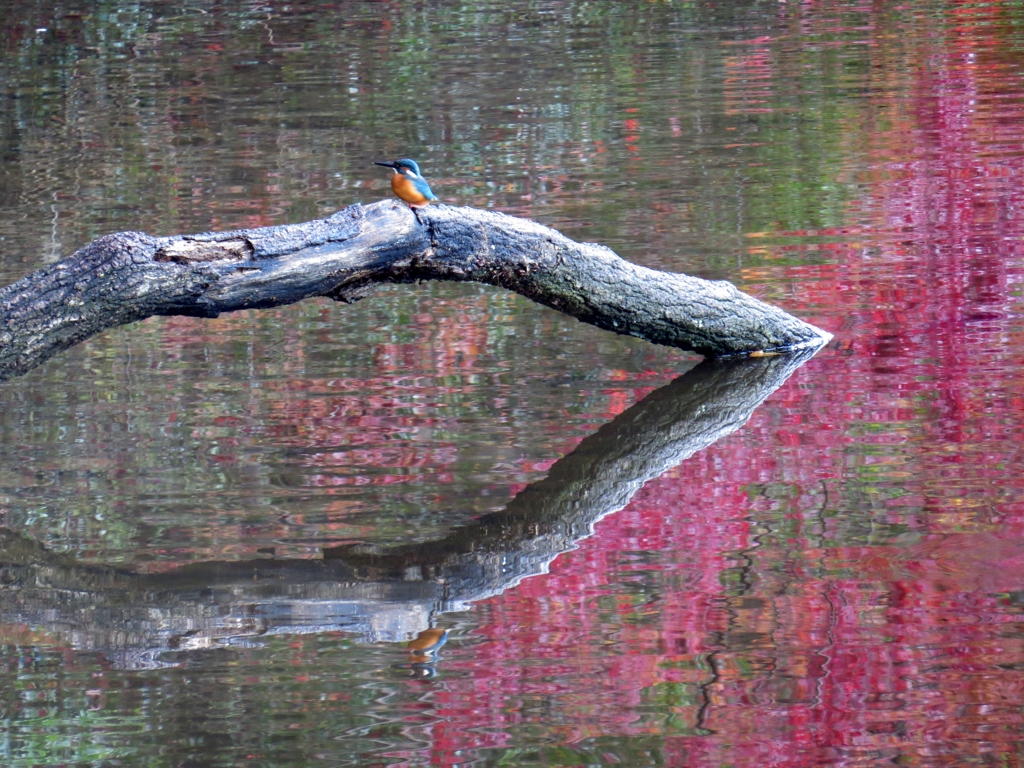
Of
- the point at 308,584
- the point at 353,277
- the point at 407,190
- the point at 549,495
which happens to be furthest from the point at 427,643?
the point at 407,190

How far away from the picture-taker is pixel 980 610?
141 inches

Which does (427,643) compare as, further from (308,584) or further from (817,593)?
(817,593)

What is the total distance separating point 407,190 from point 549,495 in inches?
57.1

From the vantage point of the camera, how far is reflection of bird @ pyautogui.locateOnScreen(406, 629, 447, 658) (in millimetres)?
3541

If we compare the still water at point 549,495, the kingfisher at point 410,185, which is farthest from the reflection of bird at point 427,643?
the kingfisher at point 410,185

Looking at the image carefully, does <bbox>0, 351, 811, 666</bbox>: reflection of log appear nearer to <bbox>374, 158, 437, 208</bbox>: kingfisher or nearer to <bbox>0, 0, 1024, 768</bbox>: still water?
<bbox>0, 0, 1024, 768</bbox>: still water

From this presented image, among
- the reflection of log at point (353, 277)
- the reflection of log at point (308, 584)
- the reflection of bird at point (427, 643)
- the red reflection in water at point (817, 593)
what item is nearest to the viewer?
the red reflection in water at point (817, 593)

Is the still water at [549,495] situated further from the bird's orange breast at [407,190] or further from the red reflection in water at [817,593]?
the bird's orange breast at [407,190]

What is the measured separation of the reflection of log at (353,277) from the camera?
4.77m

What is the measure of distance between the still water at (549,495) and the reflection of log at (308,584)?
0.01 meters

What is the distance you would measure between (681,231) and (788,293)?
1.32 metres

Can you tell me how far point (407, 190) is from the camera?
17.3 ft


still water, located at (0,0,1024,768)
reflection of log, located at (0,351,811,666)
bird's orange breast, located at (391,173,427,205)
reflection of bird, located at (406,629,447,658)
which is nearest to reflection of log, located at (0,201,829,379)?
bird's orange breast, located at (391,173,427,205)

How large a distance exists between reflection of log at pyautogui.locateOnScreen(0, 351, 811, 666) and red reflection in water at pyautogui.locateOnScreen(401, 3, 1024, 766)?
16cm
